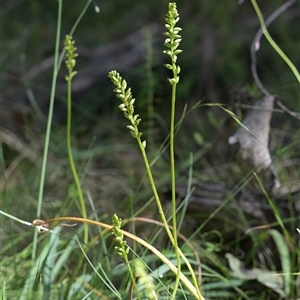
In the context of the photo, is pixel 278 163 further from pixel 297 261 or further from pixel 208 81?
pixel 208 81

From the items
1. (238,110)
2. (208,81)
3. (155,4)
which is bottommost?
(208,81)

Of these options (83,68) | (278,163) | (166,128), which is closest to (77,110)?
(83,68)

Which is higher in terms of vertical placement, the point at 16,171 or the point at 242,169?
the point at 242,169

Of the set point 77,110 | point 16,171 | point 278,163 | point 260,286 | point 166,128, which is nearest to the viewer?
point 260,286

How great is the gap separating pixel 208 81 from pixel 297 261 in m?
1.04

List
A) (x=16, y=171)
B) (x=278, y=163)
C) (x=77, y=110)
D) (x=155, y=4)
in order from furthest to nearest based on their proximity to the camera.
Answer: (x=155, y=4) → (x=77, y=110) → (x=16, y=171) → (x=278, y=163)

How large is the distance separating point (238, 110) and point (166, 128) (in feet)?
2.10

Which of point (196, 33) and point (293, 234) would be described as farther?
point (196, 33)

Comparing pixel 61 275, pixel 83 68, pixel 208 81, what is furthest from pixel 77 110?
pixel 61 275

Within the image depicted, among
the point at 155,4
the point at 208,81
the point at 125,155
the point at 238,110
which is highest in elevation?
the point at 155,4

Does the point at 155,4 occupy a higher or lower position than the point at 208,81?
higher

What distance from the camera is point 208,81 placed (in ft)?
6.72

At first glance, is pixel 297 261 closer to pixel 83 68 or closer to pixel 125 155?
pixel 125 155

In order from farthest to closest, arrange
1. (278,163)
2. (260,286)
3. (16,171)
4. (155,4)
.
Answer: (155,4)
(16,171)
(278,163)
(260,286)
